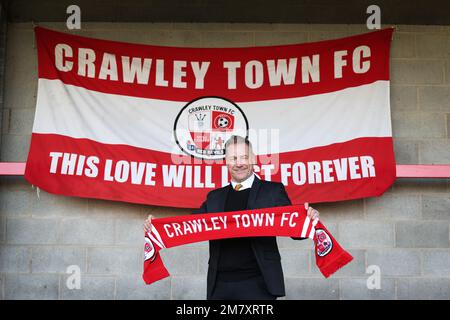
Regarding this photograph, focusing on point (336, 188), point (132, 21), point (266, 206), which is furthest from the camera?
point (132, 21)

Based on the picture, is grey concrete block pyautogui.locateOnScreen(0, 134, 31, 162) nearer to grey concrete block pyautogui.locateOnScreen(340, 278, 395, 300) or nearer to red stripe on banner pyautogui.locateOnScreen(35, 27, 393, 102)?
red stripe on banner pyautogui.locateOnScreen(35, 27, 393, 102)

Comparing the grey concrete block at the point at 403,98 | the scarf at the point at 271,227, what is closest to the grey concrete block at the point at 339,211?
the grey concrete block at the point at 403,98

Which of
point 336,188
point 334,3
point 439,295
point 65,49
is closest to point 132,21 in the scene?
point 65,49

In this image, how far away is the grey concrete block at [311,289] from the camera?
13.5ft

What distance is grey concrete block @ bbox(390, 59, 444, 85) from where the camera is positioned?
14.3 ft

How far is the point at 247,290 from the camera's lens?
2723 mm

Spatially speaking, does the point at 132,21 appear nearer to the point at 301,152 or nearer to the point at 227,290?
the point at 301,152

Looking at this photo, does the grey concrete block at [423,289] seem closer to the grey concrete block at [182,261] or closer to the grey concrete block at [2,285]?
the grey concrete block at [182,261]

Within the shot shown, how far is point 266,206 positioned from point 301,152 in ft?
4.03

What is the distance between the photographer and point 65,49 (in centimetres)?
414

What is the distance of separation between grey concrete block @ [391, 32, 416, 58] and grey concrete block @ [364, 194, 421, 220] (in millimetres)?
1092

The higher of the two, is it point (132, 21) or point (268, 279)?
point (132, 21)

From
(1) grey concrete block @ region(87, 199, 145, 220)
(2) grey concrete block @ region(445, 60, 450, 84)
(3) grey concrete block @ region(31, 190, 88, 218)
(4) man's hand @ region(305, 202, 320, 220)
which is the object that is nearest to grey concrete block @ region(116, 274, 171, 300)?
(1) grey concrete block @ region(87, 199, 145, 220)

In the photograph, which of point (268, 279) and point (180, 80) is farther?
point (180, 80)
